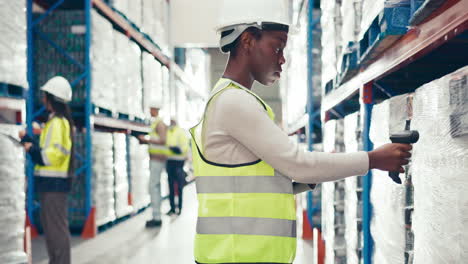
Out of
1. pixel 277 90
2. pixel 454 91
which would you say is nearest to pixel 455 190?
pixel 454 91

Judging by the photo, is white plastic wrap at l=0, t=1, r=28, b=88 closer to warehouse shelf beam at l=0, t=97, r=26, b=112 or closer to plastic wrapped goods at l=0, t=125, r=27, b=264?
warehouse shelf beam at l=0, t=97, r=26, b=112

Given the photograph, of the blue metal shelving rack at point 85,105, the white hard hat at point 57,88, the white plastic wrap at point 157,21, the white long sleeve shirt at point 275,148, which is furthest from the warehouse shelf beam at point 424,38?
the white plastic wrap at point 157,21

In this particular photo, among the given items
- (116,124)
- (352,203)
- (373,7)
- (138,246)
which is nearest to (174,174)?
(116,124)

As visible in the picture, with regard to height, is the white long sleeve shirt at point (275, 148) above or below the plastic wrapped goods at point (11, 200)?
above

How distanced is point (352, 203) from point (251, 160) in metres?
1.39

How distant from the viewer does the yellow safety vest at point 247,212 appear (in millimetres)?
1511

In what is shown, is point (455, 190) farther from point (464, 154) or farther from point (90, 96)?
point (90, 96)

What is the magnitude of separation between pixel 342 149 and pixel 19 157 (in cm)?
267

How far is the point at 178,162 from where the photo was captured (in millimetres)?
7922

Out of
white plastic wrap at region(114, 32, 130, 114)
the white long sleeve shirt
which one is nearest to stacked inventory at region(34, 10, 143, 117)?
white plastic wrap at region(114, 32, 130, 114)

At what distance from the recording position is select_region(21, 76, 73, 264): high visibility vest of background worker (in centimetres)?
376

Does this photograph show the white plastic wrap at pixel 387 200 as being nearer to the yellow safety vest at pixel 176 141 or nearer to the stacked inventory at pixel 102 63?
the stacked inventory at pixel 102 63

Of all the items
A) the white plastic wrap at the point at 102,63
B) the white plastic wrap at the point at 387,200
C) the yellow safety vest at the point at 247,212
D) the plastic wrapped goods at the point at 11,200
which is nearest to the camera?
the yellow safety vest at the point at 247,212

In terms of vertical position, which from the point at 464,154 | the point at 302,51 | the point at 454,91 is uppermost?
the point at 302,51
